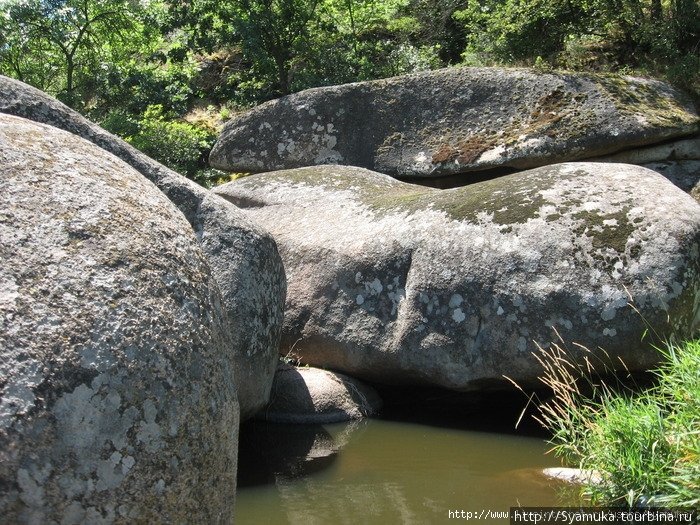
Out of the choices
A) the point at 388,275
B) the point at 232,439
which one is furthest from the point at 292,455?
the point at 232,439

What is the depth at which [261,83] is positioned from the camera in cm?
1348

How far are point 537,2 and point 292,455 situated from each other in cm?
783

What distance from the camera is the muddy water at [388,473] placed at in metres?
4.27

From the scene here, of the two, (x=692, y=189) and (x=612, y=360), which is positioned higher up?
(x=692, y=189)

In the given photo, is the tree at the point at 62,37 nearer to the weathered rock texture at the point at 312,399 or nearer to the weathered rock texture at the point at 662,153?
the weathered rock texture at the point at 662,153

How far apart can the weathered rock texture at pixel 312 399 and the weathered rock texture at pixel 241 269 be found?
548mm

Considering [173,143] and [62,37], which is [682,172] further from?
[62,37]

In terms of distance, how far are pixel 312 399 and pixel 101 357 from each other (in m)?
3.96

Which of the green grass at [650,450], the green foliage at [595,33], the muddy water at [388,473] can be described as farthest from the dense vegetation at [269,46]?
the green grass at [650,450]

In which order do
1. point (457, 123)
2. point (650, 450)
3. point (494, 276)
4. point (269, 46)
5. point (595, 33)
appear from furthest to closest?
point (269, 46)
point (595, 33)
point (457, 123)
point (494, 276)
point (650, 450)

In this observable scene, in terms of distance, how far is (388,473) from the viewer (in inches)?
192

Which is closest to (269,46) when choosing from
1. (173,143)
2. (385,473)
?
(173,143)

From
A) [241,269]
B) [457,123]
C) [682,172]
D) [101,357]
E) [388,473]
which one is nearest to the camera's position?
[101,357]

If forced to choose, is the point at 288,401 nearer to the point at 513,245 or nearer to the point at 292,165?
the point at 513,245
